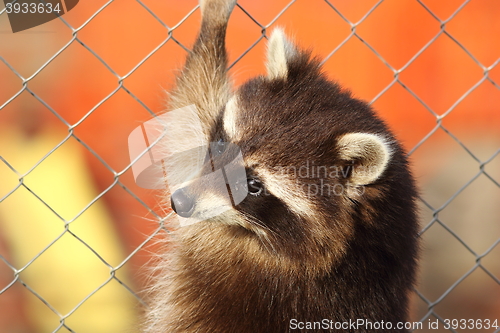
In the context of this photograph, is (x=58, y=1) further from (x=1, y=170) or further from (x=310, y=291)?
(x=310, y=291)

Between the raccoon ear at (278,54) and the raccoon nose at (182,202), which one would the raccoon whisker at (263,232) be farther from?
the raccoon ear at (278,54)

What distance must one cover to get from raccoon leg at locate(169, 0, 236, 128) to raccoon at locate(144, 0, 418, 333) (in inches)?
13.2

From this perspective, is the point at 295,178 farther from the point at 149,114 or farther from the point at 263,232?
the point at 149,114

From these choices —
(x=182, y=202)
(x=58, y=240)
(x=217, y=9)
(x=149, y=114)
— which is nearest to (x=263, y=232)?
(x=182, y=202)

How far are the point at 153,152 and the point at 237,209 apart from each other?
864 mm

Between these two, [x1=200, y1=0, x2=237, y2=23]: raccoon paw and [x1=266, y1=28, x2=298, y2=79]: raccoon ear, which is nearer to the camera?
[x1=266, y1=28, x2=298, y2=79]: raccoon ear

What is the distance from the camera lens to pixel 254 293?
7.55 ft

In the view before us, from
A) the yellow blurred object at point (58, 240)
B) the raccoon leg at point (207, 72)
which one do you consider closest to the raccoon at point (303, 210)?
the raccoon leg at point (207, 72)

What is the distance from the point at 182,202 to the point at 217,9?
121 centimetres

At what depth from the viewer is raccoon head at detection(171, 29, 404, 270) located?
2070 millimetres

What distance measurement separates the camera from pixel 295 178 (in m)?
2.08

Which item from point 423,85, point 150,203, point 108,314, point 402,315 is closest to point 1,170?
point 150,203

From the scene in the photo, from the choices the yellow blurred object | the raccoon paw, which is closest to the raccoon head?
the raccoon paw

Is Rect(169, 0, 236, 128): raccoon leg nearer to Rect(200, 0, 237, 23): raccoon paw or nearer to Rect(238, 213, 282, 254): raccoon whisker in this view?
Rect(200, 0, 237, 23): raccoon paw
